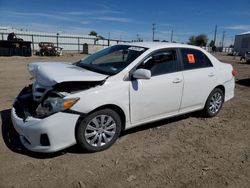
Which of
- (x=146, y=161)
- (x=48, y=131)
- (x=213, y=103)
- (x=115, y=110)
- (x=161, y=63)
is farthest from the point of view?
(x=213, y=103)

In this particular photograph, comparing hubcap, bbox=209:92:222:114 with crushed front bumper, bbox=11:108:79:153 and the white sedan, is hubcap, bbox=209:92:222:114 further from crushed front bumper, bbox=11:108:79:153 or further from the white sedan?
crushed front bumper, bbox=11:108:79:153

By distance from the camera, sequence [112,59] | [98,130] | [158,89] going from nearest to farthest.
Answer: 1. [98,130]
2. [158,89]
3. [112,59]

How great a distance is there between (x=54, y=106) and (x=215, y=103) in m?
3.60

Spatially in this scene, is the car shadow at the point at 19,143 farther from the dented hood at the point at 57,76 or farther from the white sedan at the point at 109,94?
the dented hood at the point at 57,76

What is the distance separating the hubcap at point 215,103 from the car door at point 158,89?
3.66 feet

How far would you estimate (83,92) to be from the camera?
129 inches

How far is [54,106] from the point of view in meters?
3.14

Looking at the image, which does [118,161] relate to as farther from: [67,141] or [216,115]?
[216,115]

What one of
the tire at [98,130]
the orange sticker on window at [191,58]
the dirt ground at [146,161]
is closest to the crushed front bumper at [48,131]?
the tire at [98,130]

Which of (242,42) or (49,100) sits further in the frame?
(242,42)

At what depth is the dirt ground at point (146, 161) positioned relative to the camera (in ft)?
9.63

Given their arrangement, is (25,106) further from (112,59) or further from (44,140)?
(112,59)

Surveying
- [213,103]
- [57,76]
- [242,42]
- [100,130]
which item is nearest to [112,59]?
[57,76]

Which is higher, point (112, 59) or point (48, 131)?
point (112, 59)
